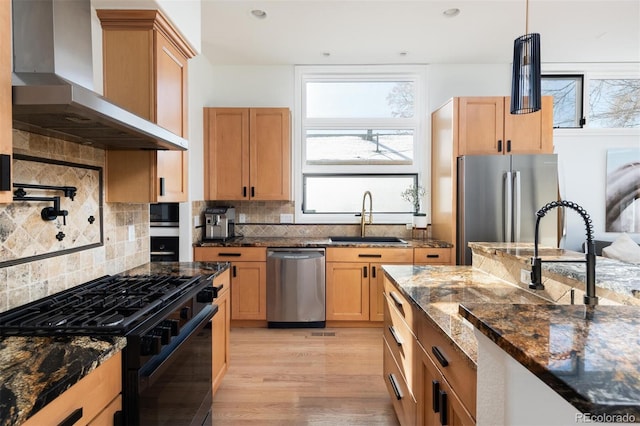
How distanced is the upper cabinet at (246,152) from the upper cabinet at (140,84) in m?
1.64

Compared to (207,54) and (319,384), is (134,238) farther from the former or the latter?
(207,54)

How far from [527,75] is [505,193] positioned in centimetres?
162

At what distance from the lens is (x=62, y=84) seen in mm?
1229

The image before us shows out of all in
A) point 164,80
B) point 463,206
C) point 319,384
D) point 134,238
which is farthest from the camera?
point 463,206

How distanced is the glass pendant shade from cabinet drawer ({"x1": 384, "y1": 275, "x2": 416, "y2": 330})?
128 centimetres

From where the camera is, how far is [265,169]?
393 centimetres

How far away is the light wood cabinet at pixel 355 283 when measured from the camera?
366cm

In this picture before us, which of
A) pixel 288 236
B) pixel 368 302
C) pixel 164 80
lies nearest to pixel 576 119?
pixel 368 302

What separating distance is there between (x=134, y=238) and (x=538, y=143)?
12.3ft

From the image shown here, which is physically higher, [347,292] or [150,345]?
[150,345]

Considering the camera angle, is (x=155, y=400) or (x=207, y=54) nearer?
(x=155, y=400)

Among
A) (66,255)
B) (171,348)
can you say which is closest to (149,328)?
(171,348)

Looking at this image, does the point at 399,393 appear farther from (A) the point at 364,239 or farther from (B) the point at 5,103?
(A) the point at 364,239

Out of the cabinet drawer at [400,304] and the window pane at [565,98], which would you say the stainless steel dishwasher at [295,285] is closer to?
the cabinet drawer at [400,304]
